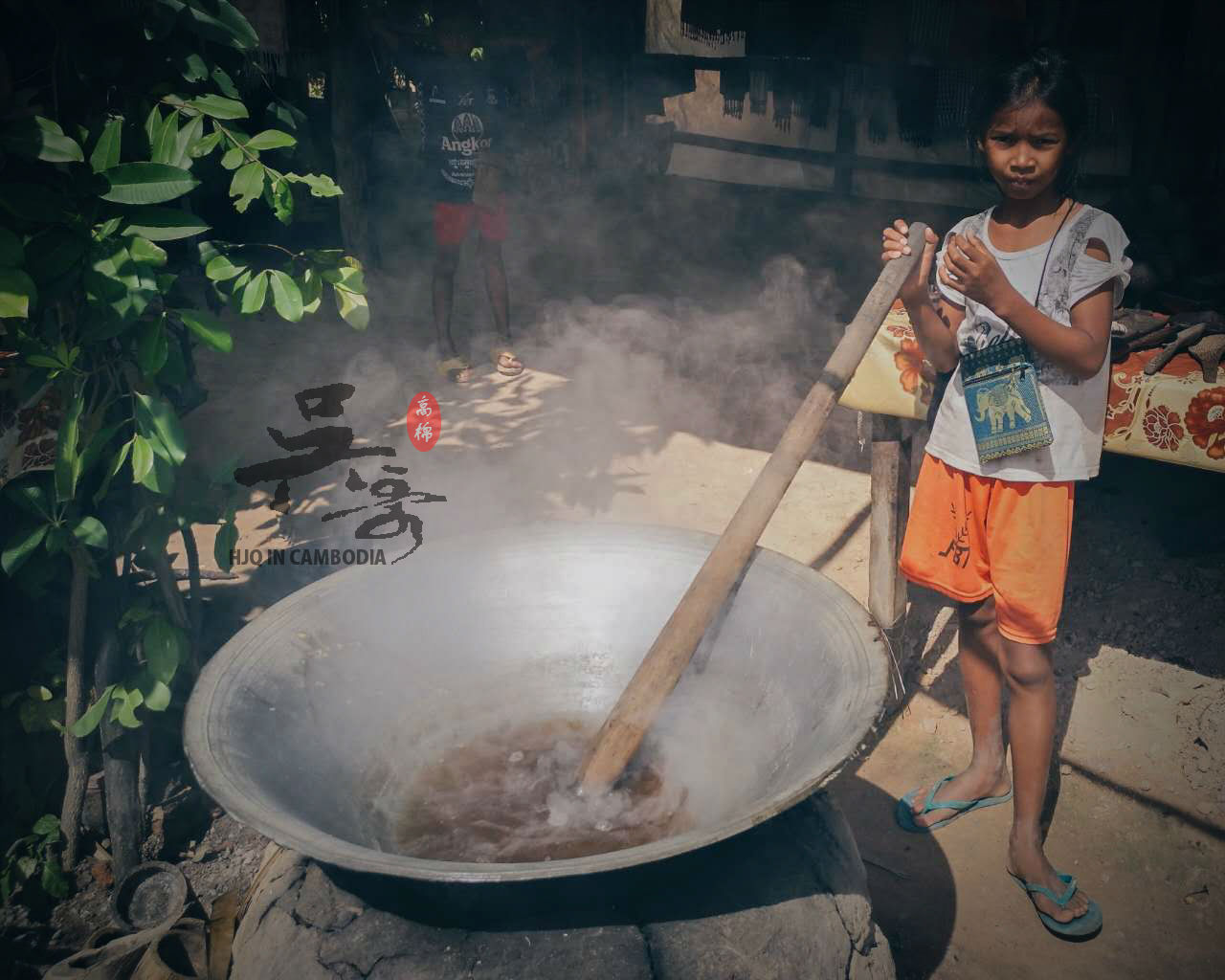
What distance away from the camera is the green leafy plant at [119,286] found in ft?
7.13

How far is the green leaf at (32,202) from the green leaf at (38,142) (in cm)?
8

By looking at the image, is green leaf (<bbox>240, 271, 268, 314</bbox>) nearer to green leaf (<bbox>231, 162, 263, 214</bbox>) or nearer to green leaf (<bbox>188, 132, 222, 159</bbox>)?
green leaf (<bbox>231, 162, 263, 214</bbox>)

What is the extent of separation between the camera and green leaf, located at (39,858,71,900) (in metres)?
2.98

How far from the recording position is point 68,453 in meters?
2.36

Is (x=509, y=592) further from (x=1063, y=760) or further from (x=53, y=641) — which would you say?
(x=1063, y=760)

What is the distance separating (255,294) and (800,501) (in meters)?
3.33

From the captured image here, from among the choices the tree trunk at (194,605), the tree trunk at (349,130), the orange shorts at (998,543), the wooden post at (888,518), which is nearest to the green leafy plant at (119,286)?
the tree trunk at (194,605)

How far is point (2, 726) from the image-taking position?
298cm

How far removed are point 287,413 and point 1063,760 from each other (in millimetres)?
5078

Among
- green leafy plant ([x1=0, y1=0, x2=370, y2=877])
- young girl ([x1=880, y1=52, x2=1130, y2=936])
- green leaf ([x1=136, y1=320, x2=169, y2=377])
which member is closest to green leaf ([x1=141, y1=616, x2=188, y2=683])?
green leafy plant ([x1=0, y1=0, x2=370, y2=877])

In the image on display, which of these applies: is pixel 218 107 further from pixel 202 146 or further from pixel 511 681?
pixel 511 681

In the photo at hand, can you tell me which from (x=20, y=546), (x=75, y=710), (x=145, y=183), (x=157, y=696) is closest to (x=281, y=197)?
(x=145, y=183)

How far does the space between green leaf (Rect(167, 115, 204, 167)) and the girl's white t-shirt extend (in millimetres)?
2010

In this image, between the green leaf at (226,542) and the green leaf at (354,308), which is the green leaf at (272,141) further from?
the green leaf at (226,542)
